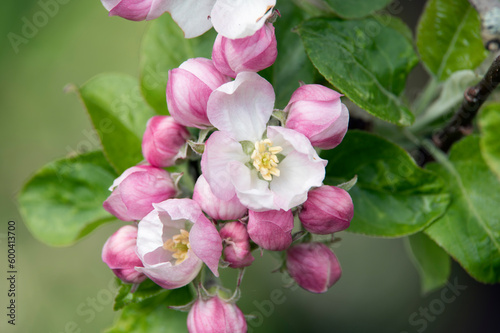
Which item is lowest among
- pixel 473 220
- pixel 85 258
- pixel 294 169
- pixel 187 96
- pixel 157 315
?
pixel 85 258

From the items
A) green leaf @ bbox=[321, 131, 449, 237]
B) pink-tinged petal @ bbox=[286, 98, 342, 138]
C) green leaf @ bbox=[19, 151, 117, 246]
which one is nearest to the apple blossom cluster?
pink-tinged petal @ bbox=[286, 98, 342, 138]

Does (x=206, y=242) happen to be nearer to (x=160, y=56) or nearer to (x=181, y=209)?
(x=181, y=209)

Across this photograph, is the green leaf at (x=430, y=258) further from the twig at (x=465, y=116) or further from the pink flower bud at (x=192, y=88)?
the pink flower bud at (x=192, y=88)

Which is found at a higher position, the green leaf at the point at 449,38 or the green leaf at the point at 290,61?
the green leaf at the point at 290,61

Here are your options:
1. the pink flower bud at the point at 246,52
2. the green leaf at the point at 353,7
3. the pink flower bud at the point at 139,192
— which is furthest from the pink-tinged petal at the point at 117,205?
the green leaf at the point at 353,7

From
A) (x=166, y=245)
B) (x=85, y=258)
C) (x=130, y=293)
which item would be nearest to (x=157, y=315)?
(x=130, y=293)

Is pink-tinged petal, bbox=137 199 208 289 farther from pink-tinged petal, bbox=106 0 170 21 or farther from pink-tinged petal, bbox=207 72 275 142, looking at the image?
pink-tinged petal, bbox=106 0 170 21
